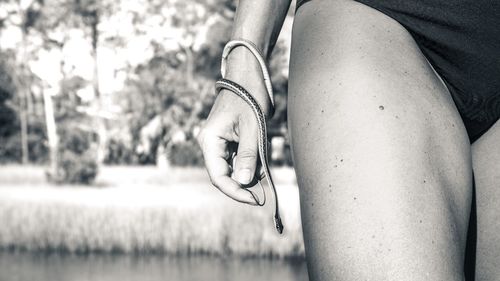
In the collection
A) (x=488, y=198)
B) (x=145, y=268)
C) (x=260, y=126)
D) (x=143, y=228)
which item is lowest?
(x=145, y=268)

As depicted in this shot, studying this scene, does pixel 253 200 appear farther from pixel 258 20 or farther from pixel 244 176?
Result: pixel 258 20

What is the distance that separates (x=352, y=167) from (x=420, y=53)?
0.19 meters

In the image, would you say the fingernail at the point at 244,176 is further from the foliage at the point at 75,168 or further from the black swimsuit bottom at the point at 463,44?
the foliage at the point at 75,168

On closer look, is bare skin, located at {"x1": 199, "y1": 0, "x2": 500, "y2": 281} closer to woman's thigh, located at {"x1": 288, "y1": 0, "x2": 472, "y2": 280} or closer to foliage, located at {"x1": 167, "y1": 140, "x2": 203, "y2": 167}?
woman's thigh, located at {"x1": 288, "y1": 0, "x2": 472, "y2": 280}

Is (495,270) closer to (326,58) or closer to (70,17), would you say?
(326,58)

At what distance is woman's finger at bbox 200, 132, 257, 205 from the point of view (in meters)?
0.74

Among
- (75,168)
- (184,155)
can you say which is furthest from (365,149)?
(184,155)

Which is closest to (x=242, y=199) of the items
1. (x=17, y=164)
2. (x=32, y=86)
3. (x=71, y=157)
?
(x=71, y=157)

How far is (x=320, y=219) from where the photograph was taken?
2.10ft

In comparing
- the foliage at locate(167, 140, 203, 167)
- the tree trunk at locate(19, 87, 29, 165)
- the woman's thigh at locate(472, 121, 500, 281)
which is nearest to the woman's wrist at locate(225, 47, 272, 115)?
the woman's thigh at locate(472, 121, 500, 281)

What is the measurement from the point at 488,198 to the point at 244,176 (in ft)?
1.00

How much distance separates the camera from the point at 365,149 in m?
0.64

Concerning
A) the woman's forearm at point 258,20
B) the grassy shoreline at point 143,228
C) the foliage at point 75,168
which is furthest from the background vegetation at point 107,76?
the woman's forearm at point 258,20

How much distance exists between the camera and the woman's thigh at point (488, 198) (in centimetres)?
82
